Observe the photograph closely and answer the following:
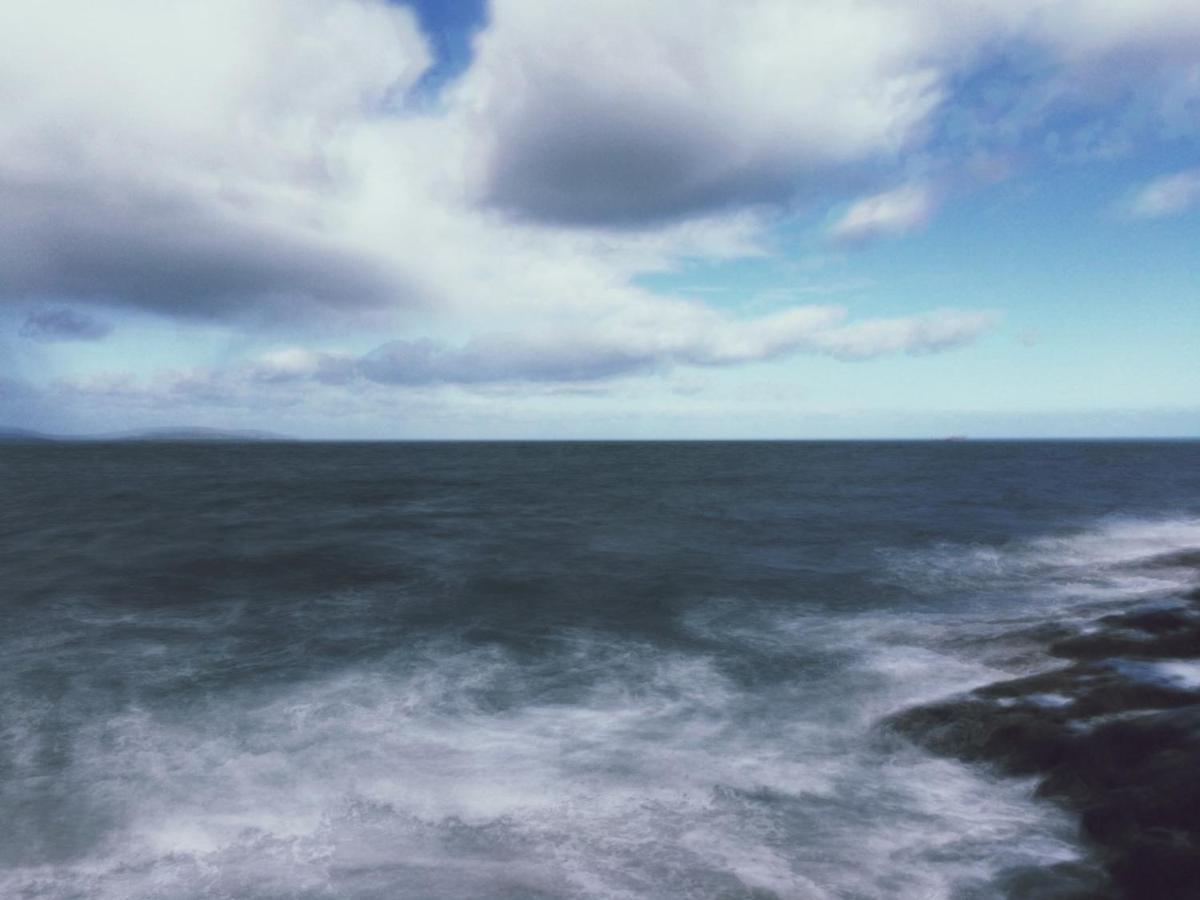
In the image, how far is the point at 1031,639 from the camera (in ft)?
53.3

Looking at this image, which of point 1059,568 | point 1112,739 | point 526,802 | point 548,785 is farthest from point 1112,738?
point 1059,568

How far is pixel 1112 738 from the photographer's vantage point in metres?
10.2

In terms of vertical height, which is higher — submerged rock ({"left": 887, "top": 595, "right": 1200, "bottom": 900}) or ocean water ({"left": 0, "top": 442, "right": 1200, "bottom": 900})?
submerged rock ({"left": 887, "top": 595, "right": 1200, "bottom": 900})

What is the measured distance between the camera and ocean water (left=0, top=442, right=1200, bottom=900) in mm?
8812

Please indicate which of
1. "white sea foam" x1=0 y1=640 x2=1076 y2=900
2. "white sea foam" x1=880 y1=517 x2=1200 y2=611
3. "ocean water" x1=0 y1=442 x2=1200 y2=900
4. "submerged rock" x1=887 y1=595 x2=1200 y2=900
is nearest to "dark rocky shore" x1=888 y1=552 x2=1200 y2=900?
"submerged rock" x1=887 y1=595 x2=1200 y2=900

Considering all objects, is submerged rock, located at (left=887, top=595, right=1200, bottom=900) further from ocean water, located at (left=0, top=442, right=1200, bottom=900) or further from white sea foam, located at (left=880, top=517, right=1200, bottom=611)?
white sea foam, located at (left=880, top=517, right=1200, bottom=611)

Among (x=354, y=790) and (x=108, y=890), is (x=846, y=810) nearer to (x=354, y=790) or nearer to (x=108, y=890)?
(x=354, y=790)

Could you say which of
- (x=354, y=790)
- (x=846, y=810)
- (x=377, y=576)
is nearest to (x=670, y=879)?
(x=846, y=810)

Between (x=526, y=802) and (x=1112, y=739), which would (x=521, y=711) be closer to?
(x=526, y=802)

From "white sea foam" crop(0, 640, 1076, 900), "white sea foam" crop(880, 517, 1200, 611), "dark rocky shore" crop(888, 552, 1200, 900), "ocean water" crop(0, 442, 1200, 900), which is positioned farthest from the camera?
"white sea foam" crop(880, 517, 1200, 611)

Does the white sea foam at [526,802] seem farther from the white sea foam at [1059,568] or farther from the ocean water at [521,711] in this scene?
the white sea foam at [1059,568]

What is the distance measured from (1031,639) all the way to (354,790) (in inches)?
606

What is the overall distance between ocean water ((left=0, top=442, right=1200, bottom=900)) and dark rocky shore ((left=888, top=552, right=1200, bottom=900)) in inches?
18.3

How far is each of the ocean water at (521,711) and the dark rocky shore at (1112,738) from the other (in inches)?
18.3
